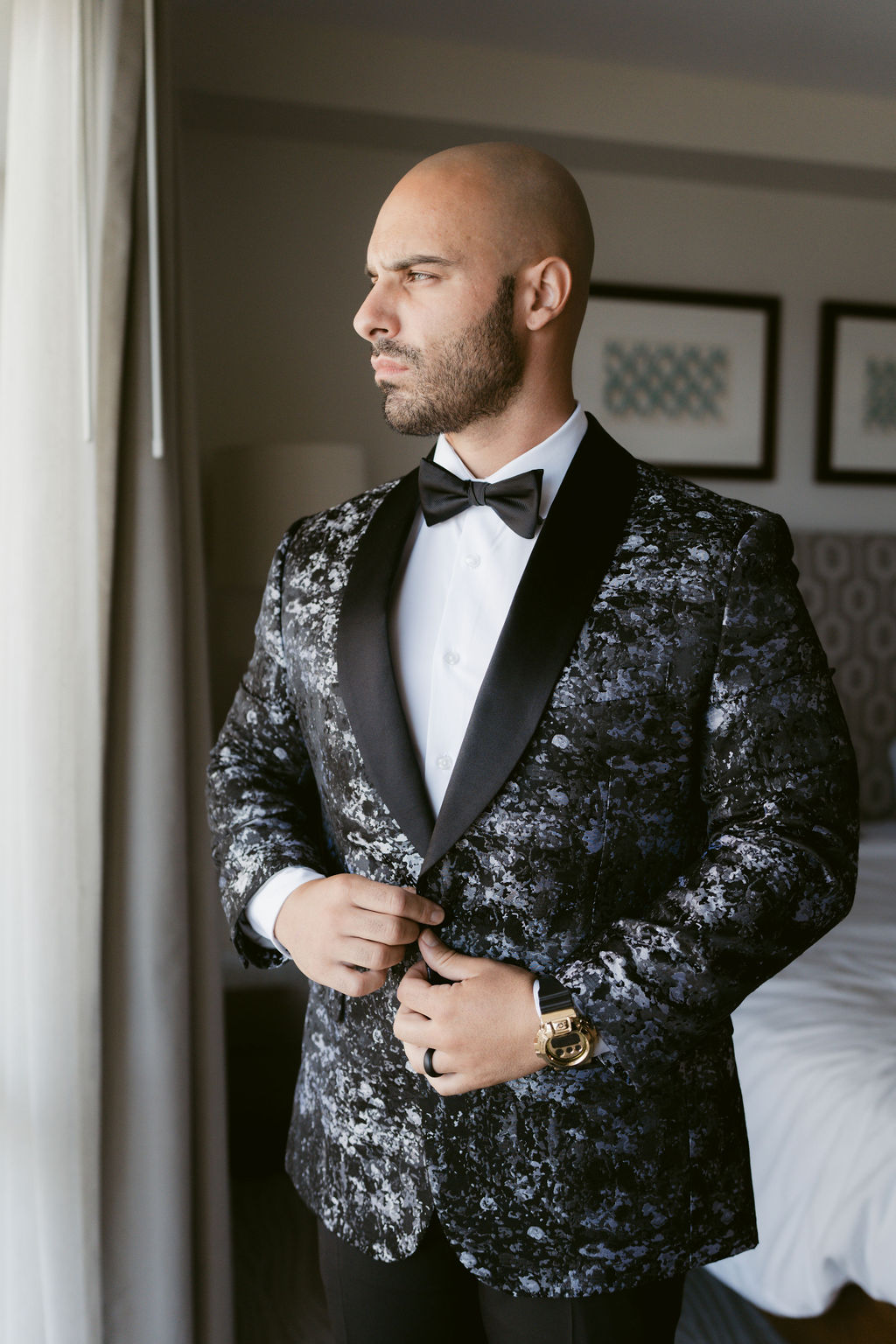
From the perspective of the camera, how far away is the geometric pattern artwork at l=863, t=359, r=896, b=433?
11.8 ft

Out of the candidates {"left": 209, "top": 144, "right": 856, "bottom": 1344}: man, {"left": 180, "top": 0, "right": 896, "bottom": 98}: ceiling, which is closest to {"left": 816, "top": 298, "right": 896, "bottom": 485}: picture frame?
{"left": 180, "top": 0, "right": 896, "bottom": 98}: ceiling

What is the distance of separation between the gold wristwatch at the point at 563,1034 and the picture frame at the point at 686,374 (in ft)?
8.73

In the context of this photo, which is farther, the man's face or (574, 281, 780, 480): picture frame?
(574, 281, 780, 480): picture frame

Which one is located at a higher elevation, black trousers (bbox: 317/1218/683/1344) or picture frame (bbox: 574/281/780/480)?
picture frame (bbox: 574/281/780/480)

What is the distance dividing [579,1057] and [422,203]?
850 mm

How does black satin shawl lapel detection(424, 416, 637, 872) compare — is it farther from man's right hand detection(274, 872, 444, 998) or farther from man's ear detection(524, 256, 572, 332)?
man's ear detection(524, 256, 572, 332)

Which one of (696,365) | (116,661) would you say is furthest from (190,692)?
(696,365)

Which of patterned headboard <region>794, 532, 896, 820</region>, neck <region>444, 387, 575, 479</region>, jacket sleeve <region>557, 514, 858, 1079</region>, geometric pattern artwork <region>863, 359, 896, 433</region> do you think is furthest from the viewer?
geometric pattern artwork <region>863, 359, 896, 433</region>

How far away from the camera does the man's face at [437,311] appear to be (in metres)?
1.11

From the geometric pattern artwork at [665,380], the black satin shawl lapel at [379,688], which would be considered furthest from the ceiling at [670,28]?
the black satin shawl lapel at [379,688]

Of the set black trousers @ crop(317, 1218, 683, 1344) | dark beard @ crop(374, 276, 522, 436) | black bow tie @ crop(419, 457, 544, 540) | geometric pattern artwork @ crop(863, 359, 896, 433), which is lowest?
black trousers @ crop(317, 1218, 683, 1344)

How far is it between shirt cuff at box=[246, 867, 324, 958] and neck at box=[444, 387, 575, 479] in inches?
18.8

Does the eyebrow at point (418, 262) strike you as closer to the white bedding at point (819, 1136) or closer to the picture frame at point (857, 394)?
the white bedding at point (819, 1136)

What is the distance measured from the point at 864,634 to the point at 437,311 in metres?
2.79
